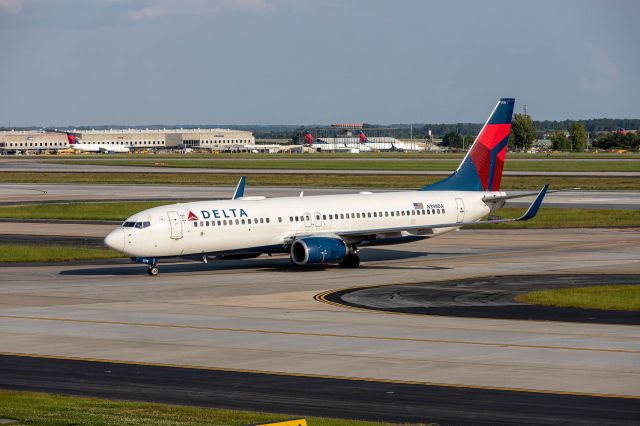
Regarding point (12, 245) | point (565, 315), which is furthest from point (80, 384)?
point (12, 245)

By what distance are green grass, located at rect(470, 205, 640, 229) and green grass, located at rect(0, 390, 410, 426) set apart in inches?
2277

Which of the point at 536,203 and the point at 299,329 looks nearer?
the point at 299,329

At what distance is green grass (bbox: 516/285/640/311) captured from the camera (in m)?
42.2

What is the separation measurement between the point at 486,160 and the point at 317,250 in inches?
599

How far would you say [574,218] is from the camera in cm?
8519

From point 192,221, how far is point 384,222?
11.3 meters

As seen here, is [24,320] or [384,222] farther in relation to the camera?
[384,222]

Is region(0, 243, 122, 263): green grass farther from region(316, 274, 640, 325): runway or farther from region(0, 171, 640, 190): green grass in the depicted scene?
region(0, 171, 640, 190): green grass

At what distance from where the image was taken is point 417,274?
53.8 metres

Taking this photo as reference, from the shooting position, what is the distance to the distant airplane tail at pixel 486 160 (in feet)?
210

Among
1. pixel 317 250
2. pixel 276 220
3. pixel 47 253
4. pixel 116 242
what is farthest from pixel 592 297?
pixel 47 253

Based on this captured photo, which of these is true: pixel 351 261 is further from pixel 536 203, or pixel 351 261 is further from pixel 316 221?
pixel 536 203

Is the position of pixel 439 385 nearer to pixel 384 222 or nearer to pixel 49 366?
pixel 49 366

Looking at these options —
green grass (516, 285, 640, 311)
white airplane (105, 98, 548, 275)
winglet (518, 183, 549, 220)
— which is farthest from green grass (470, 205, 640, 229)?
green grass (516, 285, 640, 311)
